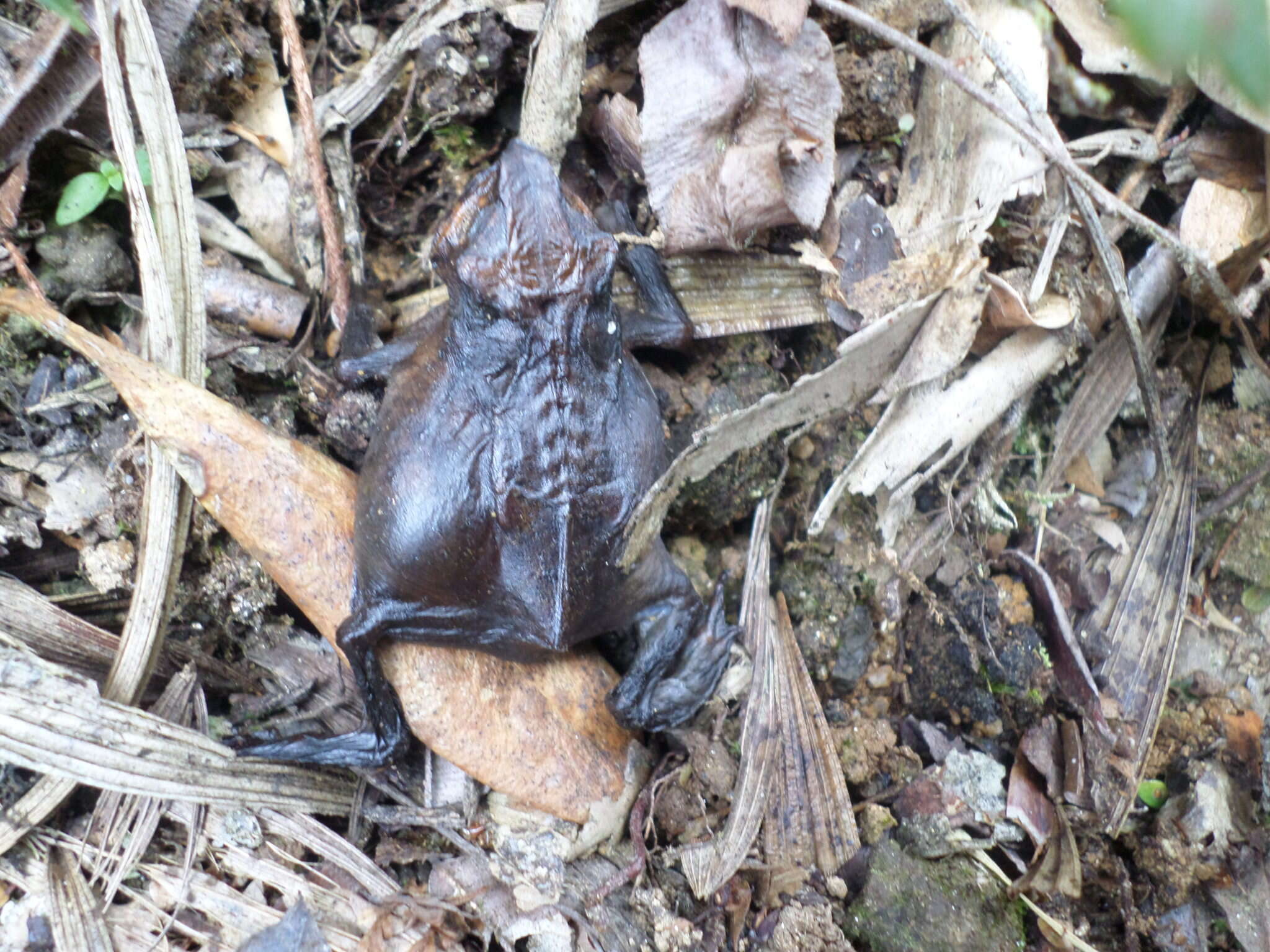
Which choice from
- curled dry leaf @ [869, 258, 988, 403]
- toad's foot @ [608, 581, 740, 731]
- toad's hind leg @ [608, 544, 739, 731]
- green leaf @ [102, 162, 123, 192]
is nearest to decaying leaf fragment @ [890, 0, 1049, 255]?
curled dry leaf @ [869, 258, 988, 403]

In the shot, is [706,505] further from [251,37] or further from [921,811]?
[251,37]

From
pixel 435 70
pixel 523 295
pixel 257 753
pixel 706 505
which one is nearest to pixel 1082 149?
pixel 706 505

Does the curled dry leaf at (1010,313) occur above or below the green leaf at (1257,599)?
above

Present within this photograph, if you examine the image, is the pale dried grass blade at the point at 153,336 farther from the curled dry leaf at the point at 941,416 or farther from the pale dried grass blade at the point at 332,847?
the curled dry leaf at the point at 941,416

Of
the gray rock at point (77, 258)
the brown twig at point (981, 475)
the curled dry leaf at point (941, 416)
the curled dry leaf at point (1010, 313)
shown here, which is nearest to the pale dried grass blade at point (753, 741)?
the curled dry leaf at point (941, 416)

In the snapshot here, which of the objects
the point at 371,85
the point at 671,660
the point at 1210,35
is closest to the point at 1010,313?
the point at 671,660
